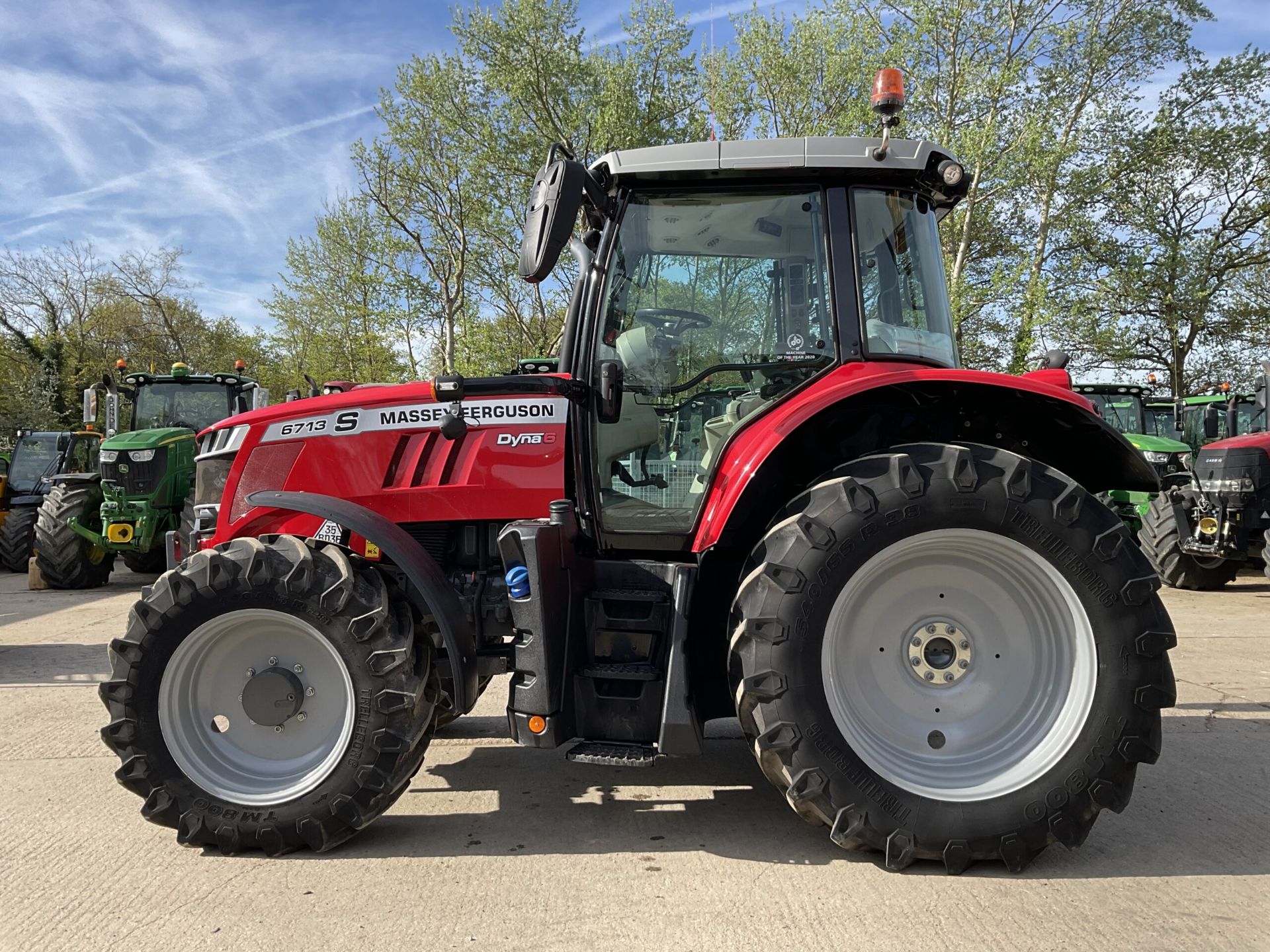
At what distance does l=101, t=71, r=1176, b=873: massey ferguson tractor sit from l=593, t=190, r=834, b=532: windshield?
0.01 meters

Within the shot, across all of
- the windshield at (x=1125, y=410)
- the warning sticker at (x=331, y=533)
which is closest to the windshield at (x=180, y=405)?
the warning sticker at (x=331, y=533)

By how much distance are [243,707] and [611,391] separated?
1690mm

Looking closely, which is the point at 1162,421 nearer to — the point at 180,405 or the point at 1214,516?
the point at 1214,516

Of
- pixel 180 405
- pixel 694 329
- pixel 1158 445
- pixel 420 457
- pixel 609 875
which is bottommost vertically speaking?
pixel 609 875

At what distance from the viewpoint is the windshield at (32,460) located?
46.1 ft

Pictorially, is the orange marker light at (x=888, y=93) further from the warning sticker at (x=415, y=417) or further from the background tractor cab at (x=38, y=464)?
the background tractor cab at (x=38, y=464)

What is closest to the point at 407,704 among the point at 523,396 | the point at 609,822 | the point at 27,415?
the point at 609,822

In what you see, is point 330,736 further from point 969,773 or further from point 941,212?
point 941,212

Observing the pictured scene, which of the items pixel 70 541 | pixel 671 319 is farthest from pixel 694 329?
pixel 70 541

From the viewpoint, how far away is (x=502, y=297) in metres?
21.0

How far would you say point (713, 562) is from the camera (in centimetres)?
293

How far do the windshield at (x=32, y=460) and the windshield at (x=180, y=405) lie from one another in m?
4.60

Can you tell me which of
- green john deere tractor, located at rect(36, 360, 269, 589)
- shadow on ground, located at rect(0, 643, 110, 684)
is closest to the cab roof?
shadow on ground, located at rect(0, 643, 110, 684)

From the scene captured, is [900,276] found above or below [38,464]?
below
